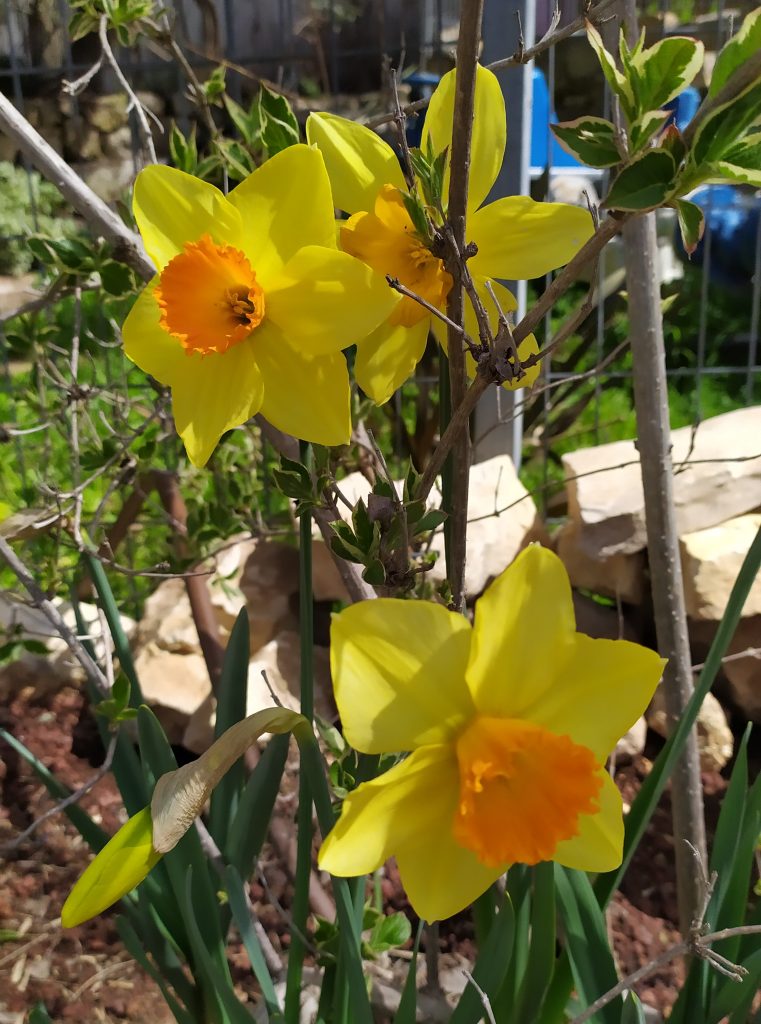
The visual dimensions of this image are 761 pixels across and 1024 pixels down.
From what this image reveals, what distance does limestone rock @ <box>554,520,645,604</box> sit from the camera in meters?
1.95

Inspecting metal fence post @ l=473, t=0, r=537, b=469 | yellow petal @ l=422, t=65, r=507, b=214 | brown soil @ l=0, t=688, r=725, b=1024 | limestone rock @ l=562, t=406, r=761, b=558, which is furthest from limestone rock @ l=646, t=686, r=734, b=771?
yellow petal @ l=422, t=65, r=507, b=214

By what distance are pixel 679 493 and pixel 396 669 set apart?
1.55 m

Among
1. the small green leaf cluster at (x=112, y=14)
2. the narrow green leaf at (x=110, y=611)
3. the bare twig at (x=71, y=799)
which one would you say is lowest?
the bare twig at (x=71, y=799)

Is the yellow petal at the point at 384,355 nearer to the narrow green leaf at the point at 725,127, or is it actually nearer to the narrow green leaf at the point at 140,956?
the narrow green leaf at the point at 725,127

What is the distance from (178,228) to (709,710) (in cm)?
159

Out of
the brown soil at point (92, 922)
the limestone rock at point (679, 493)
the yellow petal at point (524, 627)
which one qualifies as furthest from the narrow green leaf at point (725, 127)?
the limestone rock at point (679, 493)

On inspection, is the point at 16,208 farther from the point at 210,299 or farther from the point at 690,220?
the point at 690,220

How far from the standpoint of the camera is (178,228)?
58 centimetres

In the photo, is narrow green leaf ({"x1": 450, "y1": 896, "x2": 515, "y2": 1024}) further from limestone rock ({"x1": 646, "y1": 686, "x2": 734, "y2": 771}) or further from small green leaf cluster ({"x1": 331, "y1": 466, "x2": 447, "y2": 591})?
limestone rock ({"x1": 646, "y1": 686, "x2": 734, "y2": 771})

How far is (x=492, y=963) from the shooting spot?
2.36 ft

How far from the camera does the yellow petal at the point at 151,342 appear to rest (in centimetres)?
60

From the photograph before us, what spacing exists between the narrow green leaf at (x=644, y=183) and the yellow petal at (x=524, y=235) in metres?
0.13

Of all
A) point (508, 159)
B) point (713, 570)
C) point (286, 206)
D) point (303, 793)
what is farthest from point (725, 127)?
point (508, 159)

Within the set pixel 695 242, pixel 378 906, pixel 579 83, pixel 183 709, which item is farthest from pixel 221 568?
pixel 579 83
